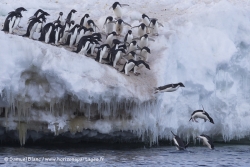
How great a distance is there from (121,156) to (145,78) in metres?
3.49

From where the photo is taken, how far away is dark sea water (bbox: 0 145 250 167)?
1791 centimetres

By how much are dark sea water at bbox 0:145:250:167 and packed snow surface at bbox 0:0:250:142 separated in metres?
0.68

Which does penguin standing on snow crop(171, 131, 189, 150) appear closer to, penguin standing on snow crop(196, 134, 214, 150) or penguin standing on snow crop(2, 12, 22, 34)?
penguin standing on snow crop(196, 134, 214, 150)

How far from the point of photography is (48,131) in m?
20.3

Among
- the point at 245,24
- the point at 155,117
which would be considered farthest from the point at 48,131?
the point at 245,24

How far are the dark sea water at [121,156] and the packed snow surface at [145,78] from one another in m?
0.68

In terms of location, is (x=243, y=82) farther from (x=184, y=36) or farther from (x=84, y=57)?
(x=84, y=57)

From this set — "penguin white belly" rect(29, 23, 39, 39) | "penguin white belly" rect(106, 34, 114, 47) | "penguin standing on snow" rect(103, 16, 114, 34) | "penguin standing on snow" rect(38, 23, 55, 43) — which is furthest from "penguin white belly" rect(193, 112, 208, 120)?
"penguin white belly" rect(29, 23, 39, 39)

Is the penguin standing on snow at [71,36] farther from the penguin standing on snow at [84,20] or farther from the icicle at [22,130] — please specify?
the icicle at [22,130]

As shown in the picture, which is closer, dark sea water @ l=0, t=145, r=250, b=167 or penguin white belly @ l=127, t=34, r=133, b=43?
dark sea water @ l=0, t=145, r=250, b=167

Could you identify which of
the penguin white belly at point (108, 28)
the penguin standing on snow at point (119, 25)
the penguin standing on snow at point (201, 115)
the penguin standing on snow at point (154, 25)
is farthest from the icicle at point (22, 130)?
the penguin standing on snow at point (154, 25)

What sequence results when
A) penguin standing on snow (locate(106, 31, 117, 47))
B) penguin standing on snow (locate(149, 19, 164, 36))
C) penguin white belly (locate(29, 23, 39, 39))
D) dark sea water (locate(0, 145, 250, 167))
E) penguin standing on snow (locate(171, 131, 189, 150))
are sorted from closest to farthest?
dark sea water (locate(0, 145, 250, 167)), penguin standing on snow (locate(171, 131, 189, 150)), penguin white belly (locate(29, 23, 39, 39)), penguin standing on snow (locate(106, 31, 117, 47)), penguin standing on snow (locate(149, 19, 164, 36))

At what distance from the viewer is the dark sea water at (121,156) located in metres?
17.9

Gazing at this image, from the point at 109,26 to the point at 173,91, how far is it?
4.14 meters
